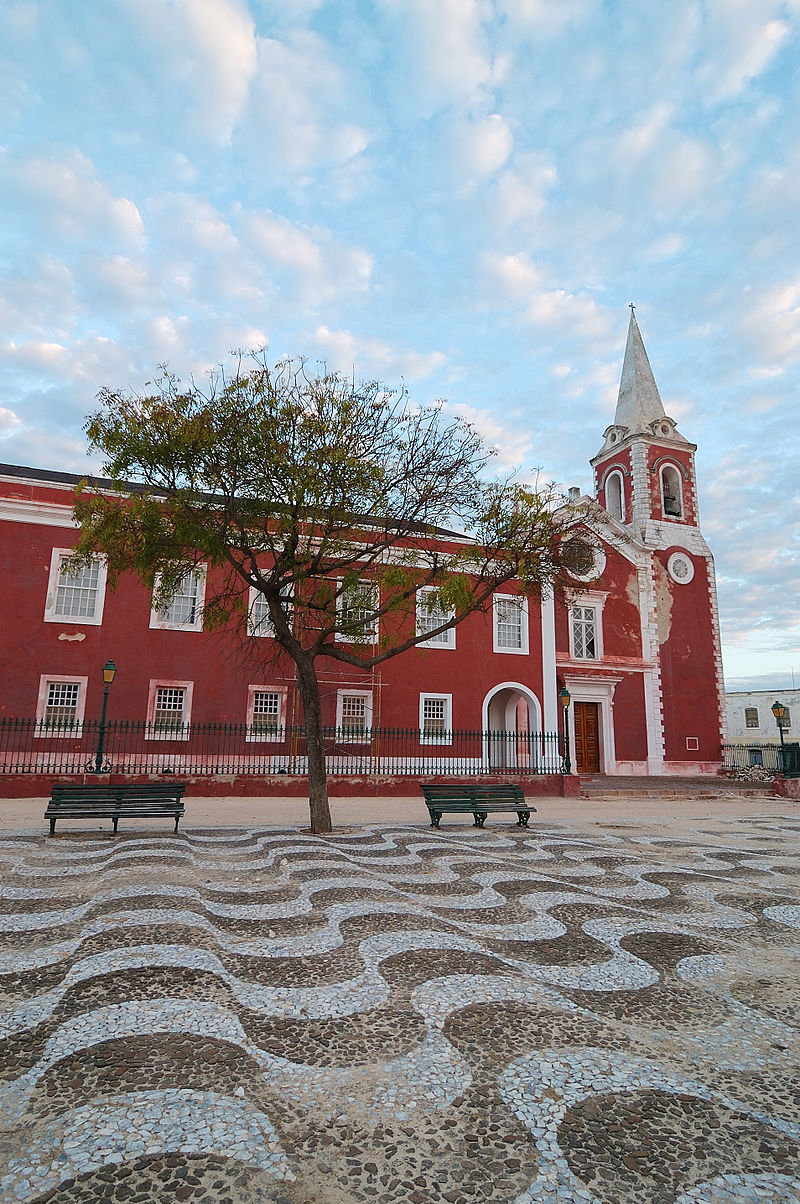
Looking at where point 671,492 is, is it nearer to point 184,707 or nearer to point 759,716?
point 184,707

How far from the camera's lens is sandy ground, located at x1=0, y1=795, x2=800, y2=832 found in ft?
39.3

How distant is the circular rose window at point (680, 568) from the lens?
29.6 meters

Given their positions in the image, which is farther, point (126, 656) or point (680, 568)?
point (680, 568)

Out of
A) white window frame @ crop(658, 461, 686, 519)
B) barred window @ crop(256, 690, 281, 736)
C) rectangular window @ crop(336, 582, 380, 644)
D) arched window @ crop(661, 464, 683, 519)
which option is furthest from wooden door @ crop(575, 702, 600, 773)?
rectangular window @ crop(336, 582, 380, 644)

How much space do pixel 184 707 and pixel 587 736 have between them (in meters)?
14.9

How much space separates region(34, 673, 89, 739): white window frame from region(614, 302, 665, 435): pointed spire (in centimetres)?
2446

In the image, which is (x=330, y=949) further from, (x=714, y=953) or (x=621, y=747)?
(x=621, y=747)

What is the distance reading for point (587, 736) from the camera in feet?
87.2

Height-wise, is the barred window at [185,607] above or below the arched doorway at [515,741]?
above

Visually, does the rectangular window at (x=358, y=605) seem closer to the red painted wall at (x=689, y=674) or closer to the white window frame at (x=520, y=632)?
the white window frame at (x=520, y=632)

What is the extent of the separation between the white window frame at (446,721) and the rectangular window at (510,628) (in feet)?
8.38

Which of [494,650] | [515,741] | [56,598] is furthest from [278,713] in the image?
[515,741]

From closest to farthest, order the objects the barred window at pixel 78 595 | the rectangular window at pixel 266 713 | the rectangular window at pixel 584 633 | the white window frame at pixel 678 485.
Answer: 1. the barred window at pixel 78 595
2. the rectangular window at pixel 266 713
3. the rectangular window at pixel 584 633
4. the white window frame at pixel 678 485

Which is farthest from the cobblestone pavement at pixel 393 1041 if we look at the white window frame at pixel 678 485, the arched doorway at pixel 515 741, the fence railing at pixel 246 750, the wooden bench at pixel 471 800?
the white window frame at pixel 678 485
